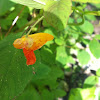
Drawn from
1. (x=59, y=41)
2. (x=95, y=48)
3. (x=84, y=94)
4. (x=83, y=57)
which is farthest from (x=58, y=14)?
(x=84, y=94)

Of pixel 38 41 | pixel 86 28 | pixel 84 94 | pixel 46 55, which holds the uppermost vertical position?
pixel 38 41

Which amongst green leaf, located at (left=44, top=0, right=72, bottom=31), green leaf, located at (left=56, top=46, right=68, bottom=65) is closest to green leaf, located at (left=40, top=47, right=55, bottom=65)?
green leaf, located at (left=56, top=46, right=68, bottom=65)

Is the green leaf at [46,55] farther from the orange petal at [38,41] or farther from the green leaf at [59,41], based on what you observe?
the orange petal at [38,41]

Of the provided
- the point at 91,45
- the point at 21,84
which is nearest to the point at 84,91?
the point at 91,45

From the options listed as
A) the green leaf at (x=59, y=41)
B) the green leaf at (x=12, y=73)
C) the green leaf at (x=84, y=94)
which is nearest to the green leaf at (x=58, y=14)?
the green leaf at (x=12, y=73)

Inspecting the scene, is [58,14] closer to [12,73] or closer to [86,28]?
[12,73]

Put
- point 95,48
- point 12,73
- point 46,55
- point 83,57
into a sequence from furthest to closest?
point 83,57 < point 46,55 < point 95,48 < point 12,73
